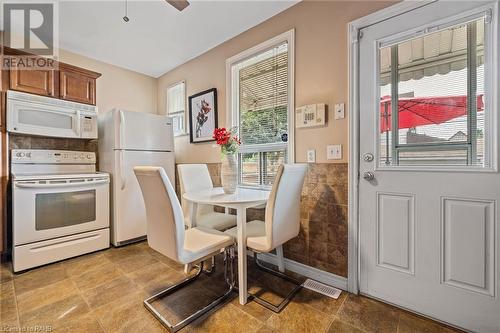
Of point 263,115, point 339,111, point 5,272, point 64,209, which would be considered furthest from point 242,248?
point 5,272

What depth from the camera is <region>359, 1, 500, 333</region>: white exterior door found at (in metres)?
1.29

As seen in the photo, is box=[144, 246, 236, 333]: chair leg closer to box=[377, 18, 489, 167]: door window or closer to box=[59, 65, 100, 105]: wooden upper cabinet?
box=[377, 18, 489, 167]: door window

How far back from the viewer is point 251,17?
7.49 ft

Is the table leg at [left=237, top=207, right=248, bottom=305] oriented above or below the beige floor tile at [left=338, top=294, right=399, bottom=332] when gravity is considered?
above

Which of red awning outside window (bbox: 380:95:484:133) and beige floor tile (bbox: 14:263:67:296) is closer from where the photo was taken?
red awning outside window (bbox: 380:95:484:133)

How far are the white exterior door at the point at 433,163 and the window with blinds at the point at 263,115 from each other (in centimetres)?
80

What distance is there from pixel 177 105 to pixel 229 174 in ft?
7.26

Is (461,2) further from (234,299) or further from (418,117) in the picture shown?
(234,299)

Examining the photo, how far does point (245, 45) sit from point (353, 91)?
1446 mm

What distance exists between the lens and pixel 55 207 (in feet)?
7.50

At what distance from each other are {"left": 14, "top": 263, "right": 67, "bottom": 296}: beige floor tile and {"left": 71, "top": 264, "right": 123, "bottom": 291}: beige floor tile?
177 millimetres

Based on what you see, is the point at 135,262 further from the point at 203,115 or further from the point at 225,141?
the point at 203,115

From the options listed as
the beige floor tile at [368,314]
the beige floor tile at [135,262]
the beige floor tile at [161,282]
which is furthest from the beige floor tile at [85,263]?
A: the beige floor tile at [368,314]

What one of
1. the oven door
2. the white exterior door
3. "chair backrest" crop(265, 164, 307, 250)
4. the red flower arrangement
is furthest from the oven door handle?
the white exterior door
